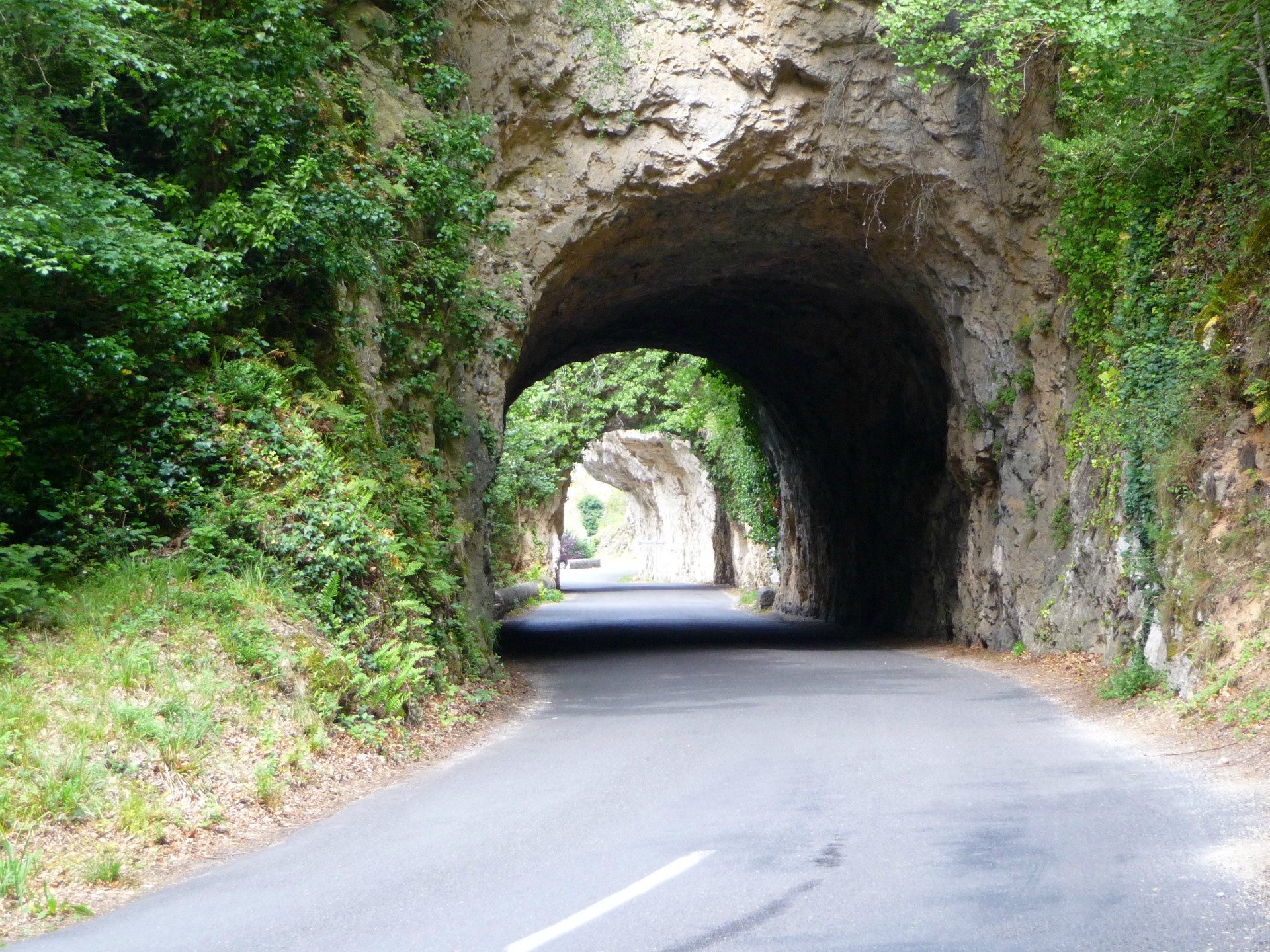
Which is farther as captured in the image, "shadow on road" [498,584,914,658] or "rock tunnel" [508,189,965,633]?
"shadow on road" [498,584,914,658]

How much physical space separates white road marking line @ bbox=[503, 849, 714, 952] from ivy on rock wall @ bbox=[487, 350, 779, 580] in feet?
89.5

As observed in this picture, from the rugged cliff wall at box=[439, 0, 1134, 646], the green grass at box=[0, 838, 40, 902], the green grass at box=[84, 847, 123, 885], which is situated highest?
the rugged cliff wall at box=[439, 0, 1134, 646]

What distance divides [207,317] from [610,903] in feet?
22.8

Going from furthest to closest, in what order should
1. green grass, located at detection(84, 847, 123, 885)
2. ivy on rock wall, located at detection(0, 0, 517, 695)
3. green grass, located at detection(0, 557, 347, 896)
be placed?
ivy on rock wall, located at detection(0, 0, 517, 695) → green grass, located at detection(0, 557, 347, 896) → green grass, located at detection(84, 847, 123, 885)

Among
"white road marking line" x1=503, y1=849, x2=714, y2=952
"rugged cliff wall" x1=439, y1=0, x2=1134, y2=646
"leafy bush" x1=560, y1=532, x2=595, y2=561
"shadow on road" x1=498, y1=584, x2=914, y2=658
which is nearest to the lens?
"white road marking line" x1=503, y1=849, x2=714, y2=952

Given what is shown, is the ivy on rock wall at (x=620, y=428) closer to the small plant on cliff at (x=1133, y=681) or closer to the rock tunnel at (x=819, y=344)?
the rock tunnel at (x=819, y=344)

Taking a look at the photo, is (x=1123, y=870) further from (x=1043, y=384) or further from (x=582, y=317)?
(x=582, y=317)

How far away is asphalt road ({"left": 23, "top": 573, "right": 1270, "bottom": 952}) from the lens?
15.5 ft

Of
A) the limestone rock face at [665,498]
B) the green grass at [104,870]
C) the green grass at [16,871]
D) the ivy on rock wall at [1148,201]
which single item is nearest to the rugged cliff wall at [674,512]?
the limestone rock face at [665,498]

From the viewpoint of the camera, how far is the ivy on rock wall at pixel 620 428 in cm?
3472

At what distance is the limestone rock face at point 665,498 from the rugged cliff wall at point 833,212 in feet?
91.9

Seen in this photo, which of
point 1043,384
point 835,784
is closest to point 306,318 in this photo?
point 835,784

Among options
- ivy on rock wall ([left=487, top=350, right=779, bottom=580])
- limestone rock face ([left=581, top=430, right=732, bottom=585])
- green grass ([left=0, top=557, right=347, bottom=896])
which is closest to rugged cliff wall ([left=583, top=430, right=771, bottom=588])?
limestone rock face ([left=581, top=430, right=732, bottom=585])

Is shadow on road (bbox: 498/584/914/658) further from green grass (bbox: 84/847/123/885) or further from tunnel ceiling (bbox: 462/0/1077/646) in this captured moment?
green grass (bbox: 84/847/123/885)
